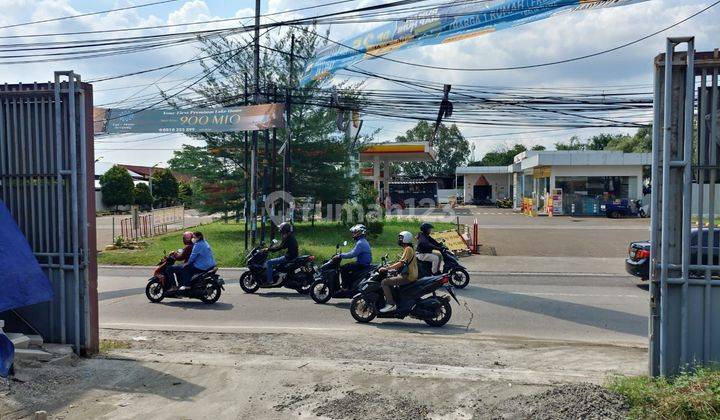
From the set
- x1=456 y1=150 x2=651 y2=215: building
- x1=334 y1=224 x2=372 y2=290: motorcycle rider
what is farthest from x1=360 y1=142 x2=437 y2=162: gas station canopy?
x1=334 y1=224 x2=372 y2=290: motorcycle rider

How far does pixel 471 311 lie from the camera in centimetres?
1071

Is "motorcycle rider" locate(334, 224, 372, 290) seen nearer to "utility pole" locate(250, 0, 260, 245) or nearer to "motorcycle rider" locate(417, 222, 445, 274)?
"motorcycle rider" locate(417, 222, 445, 274)

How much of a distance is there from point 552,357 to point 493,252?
43.4ft

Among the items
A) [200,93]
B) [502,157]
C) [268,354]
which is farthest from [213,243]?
[502,157]

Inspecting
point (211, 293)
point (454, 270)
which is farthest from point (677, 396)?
point (211, 293)

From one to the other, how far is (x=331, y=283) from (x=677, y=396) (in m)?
7.27

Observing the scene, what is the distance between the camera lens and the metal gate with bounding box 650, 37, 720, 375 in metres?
5.34

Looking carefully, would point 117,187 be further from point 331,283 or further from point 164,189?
point 331,283

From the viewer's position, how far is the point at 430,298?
9.46 meters

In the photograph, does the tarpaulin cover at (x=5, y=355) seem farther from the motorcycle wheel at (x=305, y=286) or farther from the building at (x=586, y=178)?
the building at (x=586, y=178)

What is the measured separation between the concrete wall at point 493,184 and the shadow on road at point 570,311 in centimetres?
5389

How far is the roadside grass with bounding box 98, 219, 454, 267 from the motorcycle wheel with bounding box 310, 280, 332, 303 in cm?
518

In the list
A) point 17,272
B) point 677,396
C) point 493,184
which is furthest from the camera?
point 493,184

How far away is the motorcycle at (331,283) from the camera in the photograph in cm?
1112
